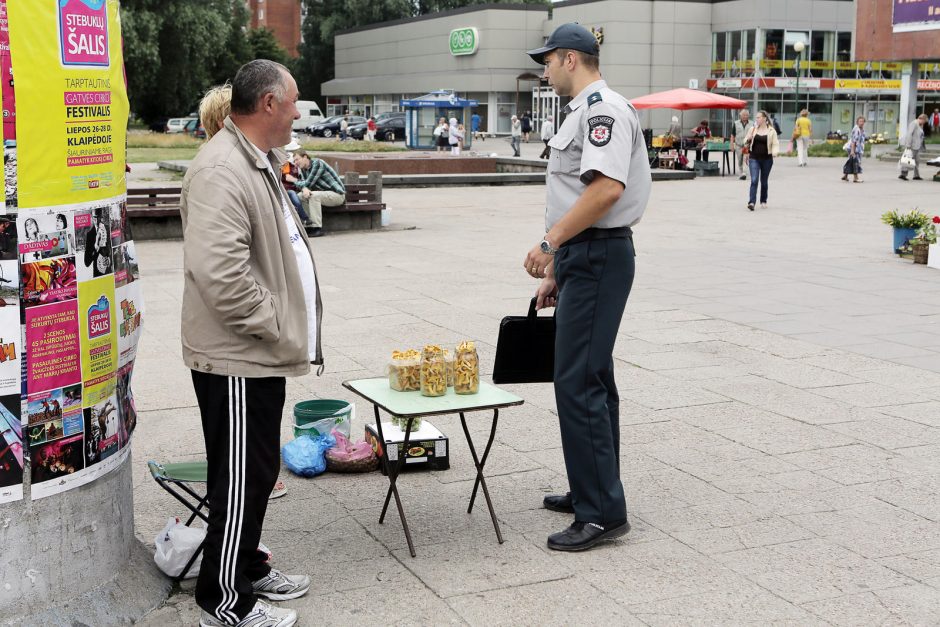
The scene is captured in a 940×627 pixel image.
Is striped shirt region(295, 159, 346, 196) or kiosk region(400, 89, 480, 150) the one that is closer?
striped shirt region(295, 159, 346, 196)

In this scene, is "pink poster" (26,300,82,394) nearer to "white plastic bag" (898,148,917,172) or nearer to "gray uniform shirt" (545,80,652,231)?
"gray uniform shirt" (545,80,652,231)

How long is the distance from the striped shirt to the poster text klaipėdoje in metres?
11.8

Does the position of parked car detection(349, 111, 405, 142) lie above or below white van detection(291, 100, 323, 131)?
below

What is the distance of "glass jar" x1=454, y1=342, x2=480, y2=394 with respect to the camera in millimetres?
4348

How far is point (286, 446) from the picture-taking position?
5.34 meters

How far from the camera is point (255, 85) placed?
3479mm

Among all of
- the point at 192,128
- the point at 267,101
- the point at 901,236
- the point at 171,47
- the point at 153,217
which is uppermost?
the point at 171,47

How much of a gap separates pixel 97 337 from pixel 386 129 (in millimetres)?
52479

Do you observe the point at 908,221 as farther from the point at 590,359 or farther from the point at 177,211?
the point at 590,359

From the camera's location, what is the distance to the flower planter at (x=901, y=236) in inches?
512

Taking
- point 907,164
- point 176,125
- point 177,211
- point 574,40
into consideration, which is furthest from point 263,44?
point 574,40

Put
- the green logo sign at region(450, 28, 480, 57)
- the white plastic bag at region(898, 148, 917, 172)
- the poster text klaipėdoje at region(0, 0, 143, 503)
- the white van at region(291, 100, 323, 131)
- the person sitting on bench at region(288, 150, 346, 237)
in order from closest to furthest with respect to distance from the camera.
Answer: the poster text klaipėdoje at region(0, 0, 143, 503)
the person sitting on bench at region(288, 150, 346, 237)
the white plastic bag at region(898, 148, 917, 172)
the white van at region(291, 100, 323, 131)
the green logo sign at region(450, 28, 480, 57)

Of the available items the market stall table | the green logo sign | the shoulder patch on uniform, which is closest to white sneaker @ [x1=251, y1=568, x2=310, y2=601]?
the market stall table

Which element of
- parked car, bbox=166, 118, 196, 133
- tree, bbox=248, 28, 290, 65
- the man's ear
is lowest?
the man's ear
